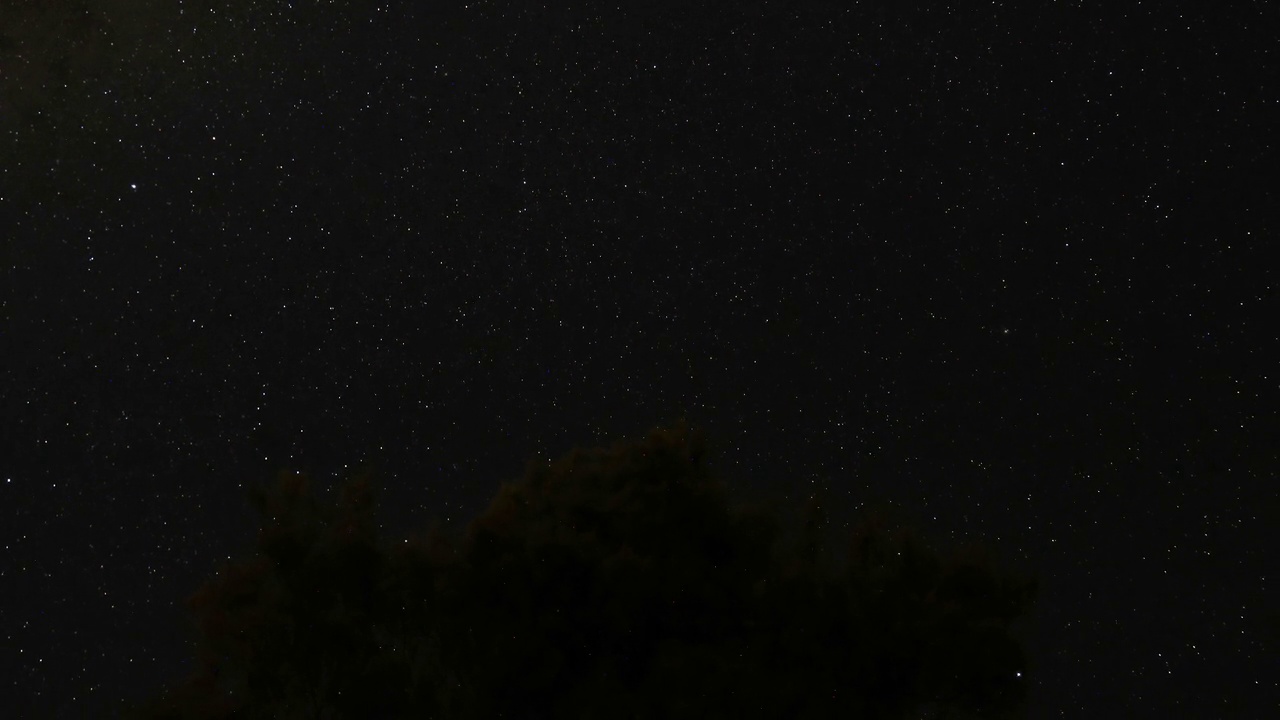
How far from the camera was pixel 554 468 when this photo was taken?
10469 millimetres

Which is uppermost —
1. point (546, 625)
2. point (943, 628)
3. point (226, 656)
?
point (943, 628)

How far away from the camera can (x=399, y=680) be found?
9.93 metres

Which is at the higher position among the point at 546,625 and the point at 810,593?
the point at 810,593

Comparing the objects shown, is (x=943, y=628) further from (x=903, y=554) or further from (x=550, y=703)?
(x=550, y=703)

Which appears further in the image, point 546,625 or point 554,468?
point 554,468

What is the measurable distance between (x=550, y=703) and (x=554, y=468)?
1.58 m


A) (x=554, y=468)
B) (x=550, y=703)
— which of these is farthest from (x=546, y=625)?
(x=554, y=468)

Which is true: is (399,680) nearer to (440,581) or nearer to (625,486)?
(440,581)

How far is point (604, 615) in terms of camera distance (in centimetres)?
977

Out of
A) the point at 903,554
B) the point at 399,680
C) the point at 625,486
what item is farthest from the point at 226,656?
the point at 903,554

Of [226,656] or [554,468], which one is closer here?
[226,656]

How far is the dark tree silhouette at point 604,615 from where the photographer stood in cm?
970

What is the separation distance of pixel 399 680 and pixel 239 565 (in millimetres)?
1260

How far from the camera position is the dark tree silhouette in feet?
31.8
